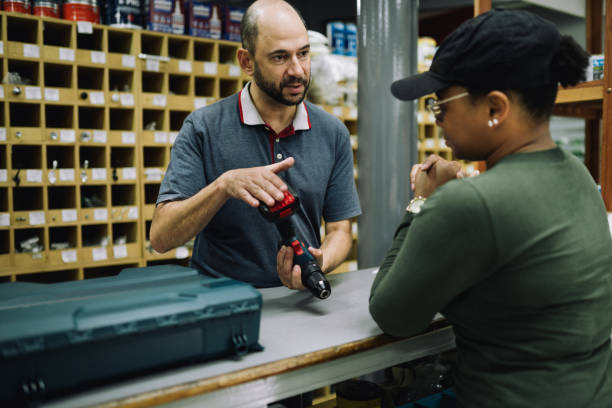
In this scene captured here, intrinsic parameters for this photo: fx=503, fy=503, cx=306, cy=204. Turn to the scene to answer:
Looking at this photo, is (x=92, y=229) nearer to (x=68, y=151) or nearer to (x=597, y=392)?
(x=68, y=151)

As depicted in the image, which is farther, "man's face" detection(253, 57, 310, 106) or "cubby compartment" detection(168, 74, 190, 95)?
"cubby compartment" detection(168, 74, 190, 95)

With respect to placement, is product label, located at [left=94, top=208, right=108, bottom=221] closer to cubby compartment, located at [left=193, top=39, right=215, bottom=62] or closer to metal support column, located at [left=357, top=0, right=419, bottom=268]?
cubby compartment, located at [left=193, top=39, right=215, bottom=62]

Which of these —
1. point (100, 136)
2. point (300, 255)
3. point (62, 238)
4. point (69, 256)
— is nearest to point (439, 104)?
point (300, 255)

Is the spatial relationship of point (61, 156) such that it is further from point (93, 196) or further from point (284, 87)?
point (284, 87)

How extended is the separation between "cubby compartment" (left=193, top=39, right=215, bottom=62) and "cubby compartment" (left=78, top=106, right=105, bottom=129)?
87cm

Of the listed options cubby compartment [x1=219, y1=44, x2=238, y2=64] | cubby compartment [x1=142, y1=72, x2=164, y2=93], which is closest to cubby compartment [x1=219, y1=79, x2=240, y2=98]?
cubby compartment [x1=219, y1=44, x2=238, y2=64]

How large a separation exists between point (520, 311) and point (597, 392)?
24 cm

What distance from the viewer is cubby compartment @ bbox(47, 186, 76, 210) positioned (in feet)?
10.9

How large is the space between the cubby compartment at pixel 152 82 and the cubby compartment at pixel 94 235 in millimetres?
1049

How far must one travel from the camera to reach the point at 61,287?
1060 mm

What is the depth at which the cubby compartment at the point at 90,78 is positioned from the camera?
11.2 feet

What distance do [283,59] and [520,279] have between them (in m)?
1.02

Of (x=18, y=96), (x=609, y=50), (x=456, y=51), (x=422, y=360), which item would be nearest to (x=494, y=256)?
(x=456, y=51)

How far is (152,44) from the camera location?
3.67 m
